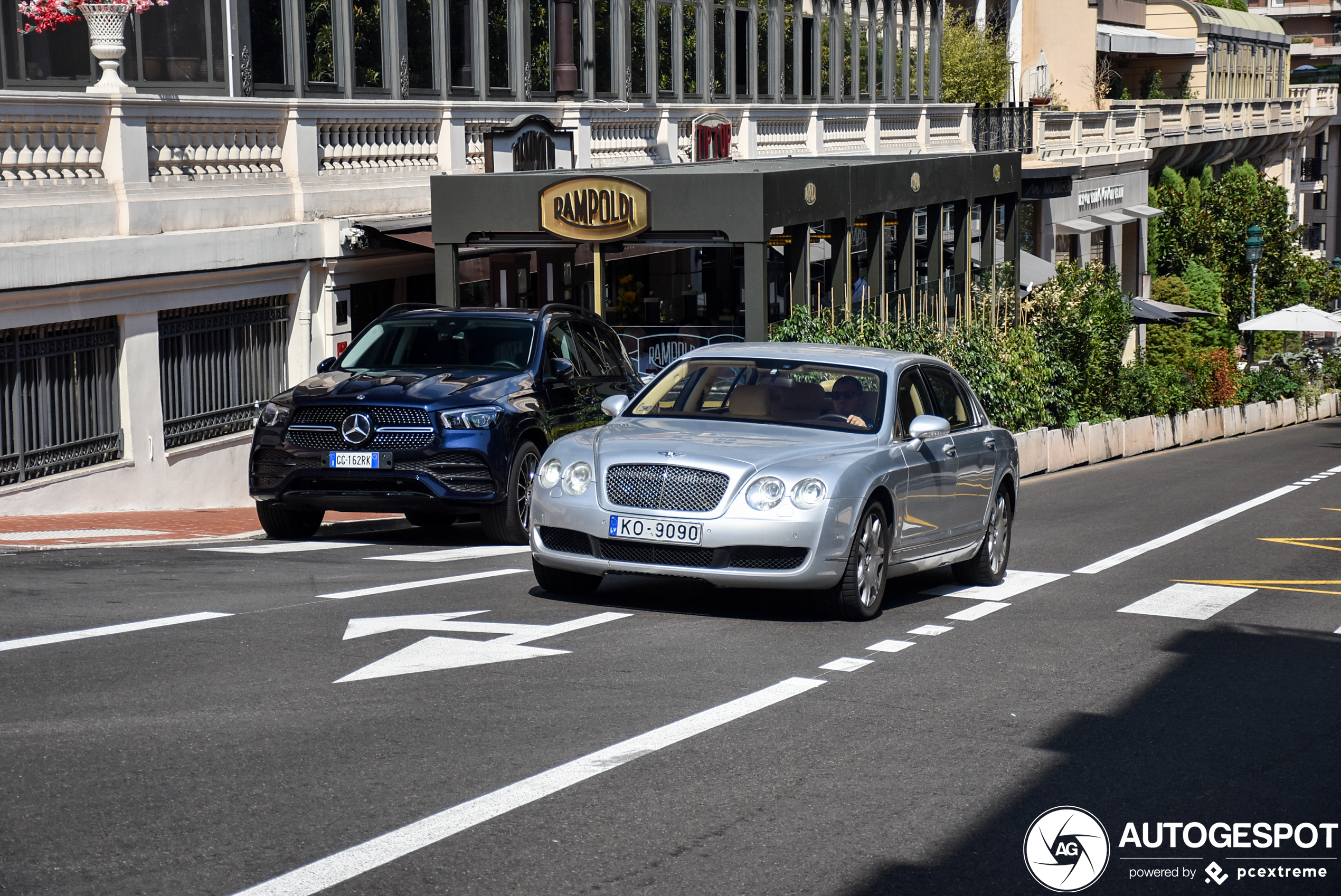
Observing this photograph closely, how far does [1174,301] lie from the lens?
55781 mm

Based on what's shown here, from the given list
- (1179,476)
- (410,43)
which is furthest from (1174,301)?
(410,43)

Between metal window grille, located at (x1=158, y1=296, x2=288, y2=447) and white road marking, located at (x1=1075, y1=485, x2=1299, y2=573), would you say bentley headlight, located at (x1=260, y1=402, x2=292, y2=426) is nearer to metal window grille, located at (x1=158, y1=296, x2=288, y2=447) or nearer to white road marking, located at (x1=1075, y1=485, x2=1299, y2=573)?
metal window grille, located at (x1=158, y1=296, x2=288, y2=447)

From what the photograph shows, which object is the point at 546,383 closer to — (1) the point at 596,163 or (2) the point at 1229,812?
(2) the point at 1229,812

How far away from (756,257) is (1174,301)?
38922mm

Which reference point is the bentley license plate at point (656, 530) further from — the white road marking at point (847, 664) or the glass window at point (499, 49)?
the glass window at point (499, 49)

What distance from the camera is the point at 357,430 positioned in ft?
44.1

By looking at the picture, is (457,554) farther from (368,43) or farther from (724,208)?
(368,43)

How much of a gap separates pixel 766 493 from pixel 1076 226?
137 ft

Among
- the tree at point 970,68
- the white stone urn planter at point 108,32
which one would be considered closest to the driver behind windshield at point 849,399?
the white stone urn planter at point 108,32

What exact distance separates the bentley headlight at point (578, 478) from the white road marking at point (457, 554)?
241 cm

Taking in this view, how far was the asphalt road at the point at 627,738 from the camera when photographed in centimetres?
554

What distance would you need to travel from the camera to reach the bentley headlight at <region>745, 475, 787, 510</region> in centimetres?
974

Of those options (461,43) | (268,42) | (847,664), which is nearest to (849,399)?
(847,664)

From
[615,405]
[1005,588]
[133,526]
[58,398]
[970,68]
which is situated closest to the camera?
[615,405]
